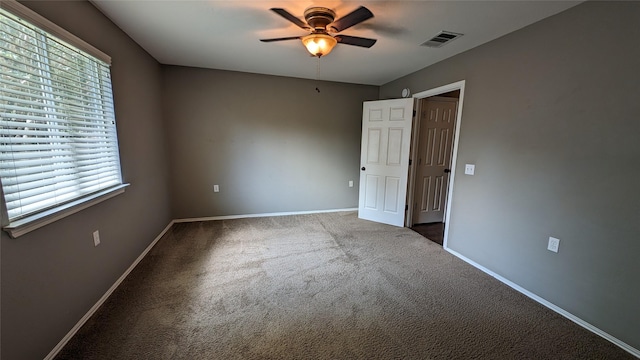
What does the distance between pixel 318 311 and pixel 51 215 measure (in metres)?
1.90

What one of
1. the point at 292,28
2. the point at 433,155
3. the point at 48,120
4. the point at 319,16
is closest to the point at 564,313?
the point at 433,155

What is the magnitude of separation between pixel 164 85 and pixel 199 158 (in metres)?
1.14

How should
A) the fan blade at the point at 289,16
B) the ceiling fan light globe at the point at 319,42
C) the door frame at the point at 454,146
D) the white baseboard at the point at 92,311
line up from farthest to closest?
the door frame at the point at 454,146, the ceiling fan light globe at the point at 319,42, the fan blade at the point at 289,16, the white baseboard at the point at 92,311

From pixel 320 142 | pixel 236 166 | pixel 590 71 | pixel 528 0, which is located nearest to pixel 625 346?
pixel 590 71

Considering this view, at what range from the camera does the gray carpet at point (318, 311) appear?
5.20 feet

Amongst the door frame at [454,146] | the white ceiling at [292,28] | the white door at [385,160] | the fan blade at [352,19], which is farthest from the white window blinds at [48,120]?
the door frame at [454,146]

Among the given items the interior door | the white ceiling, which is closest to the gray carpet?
the interior door

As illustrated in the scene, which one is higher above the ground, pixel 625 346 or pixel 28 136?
pixel 28 136

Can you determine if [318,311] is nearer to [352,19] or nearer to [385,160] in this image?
[352,19]

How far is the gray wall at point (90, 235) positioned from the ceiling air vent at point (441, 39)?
9.89 feet

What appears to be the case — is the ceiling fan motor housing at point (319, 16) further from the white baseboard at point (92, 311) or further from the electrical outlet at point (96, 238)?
the white baseboard at point (92, 311)

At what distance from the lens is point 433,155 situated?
386cm

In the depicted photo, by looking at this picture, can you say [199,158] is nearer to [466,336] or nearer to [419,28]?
[419,28]

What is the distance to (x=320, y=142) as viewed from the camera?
14.1 feet
